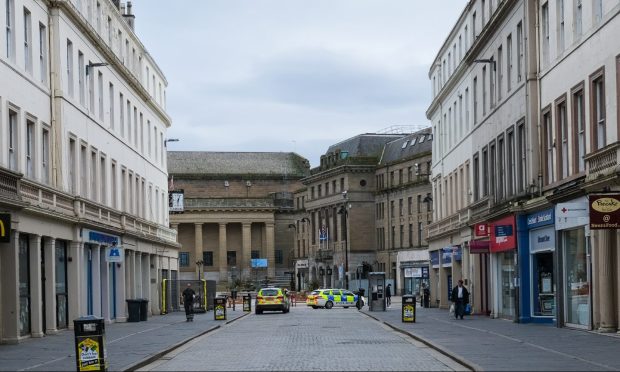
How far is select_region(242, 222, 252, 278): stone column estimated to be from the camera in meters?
145

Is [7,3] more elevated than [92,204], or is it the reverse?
[7,3]

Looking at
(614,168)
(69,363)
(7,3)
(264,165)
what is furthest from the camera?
(264,165)

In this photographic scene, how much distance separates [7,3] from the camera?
3541 centimetres

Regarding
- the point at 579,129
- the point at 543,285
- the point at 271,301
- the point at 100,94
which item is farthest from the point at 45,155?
the point at 271,301

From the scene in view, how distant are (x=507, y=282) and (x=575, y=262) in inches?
426

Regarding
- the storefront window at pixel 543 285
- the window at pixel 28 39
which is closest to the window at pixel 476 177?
the storefront window at pixel 543 285

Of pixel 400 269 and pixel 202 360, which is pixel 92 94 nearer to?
pixel 202 360

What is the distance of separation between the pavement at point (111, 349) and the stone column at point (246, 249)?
103 metres

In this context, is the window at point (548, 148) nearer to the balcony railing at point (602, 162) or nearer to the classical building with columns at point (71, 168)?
Result: the balcony railing at point (602, 162)

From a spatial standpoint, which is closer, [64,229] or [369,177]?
[64,229]

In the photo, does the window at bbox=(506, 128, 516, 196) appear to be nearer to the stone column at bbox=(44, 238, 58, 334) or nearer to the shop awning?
the shop awning

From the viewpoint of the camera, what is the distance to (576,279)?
3428 cm

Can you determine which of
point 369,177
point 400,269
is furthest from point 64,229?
point 369,177

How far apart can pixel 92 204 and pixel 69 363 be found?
22.5 meters
